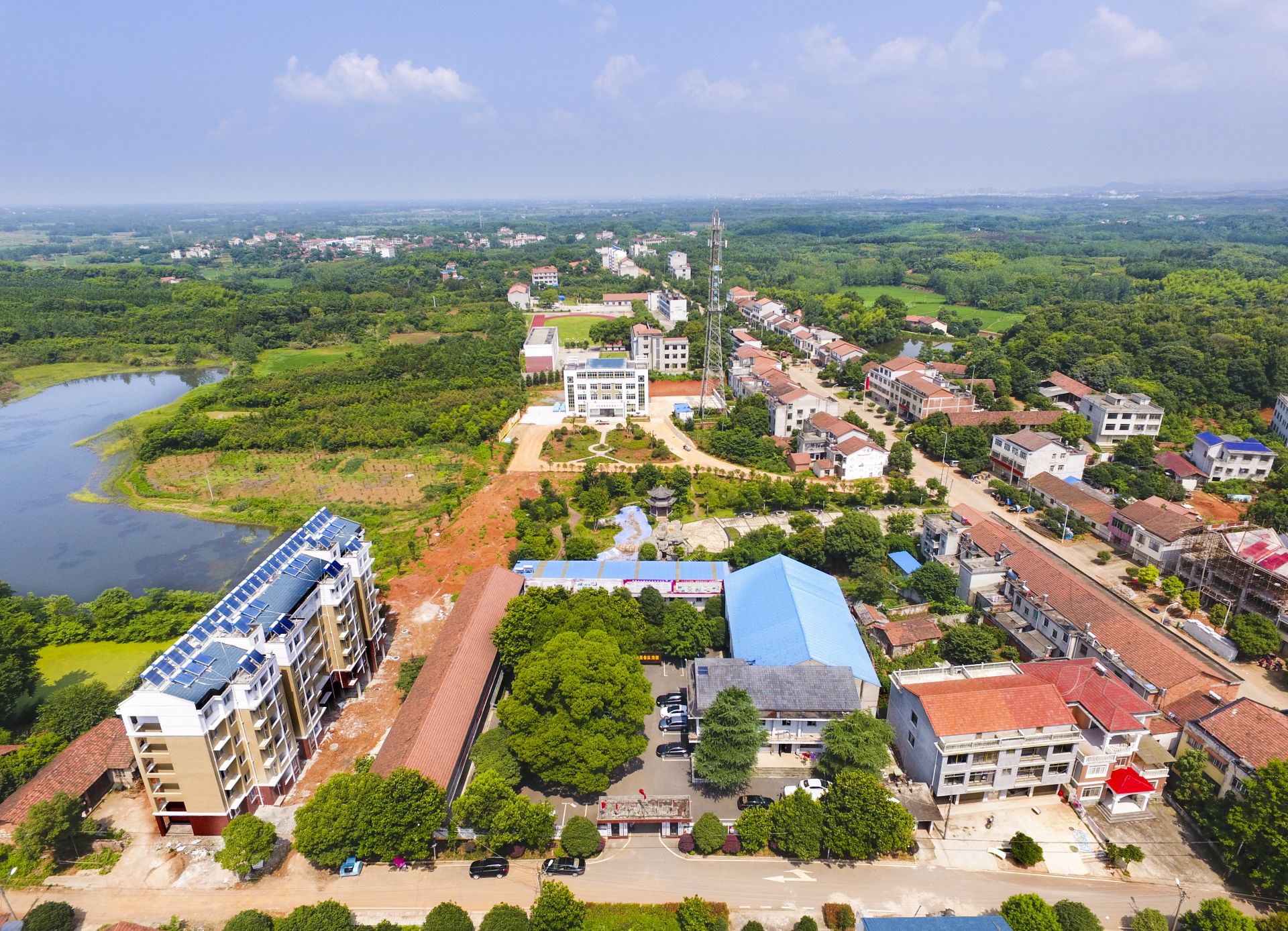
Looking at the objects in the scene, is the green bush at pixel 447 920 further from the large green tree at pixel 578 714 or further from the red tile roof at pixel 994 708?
the red tile roof at pixel 994 708

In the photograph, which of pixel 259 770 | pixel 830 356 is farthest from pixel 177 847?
pixel 830 356

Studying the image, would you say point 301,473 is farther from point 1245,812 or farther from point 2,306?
point 2,306

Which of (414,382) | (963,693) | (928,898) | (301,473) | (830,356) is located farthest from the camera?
(830,356)

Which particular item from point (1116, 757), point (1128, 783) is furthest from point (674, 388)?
point (1128, 783)

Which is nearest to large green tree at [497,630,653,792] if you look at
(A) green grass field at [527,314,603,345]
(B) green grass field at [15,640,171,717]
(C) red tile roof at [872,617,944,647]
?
(C) red tile roof at [872,617,944,647]

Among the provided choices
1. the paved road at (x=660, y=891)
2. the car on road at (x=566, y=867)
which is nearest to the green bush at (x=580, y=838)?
the car on road at (x=566, y=867)
